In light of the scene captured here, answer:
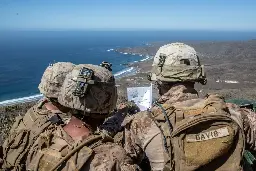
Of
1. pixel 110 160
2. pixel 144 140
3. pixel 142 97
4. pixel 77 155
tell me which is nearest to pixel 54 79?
pixel 142 97

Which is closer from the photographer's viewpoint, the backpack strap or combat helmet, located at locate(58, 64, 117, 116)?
the backpack strap

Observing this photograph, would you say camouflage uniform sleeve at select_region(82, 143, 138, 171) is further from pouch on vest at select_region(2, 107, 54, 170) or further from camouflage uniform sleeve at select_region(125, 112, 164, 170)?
pouch on vest at select_region(2, 107, 54, 170)

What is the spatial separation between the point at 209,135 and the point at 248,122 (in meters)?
0.65

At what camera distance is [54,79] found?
20.2 ft

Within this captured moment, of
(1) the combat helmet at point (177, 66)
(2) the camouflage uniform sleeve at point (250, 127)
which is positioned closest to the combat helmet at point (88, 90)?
(1) the combat helmet at point (177, 66)

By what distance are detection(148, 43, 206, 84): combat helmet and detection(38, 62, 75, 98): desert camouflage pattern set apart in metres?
1.97

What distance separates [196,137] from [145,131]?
57 cm

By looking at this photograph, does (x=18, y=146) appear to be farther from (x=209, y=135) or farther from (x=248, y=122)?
(x=248, y=122)

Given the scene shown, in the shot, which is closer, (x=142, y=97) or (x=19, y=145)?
(x=19, y=145)

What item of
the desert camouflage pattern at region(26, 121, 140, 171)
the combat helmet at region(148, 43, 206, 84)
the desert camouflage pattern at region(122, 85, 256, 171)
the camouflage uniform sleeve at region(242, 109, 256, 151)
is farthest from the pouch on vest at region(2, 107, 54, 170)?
the camouflage uniform sleeve at region(242, 109, 256, 151)

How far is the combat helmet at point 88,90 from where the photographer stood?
341 cm

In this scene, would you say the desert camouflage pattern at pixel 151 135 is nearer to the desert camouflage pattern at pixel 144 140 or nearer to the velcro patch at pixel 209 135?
the desert camouflage pattern at pixel 144 140

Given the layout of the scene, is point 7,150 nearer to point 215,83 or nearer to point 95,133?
point 95,133

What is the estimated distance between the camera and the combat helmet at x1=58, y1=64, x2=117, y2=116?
3.41 metres
